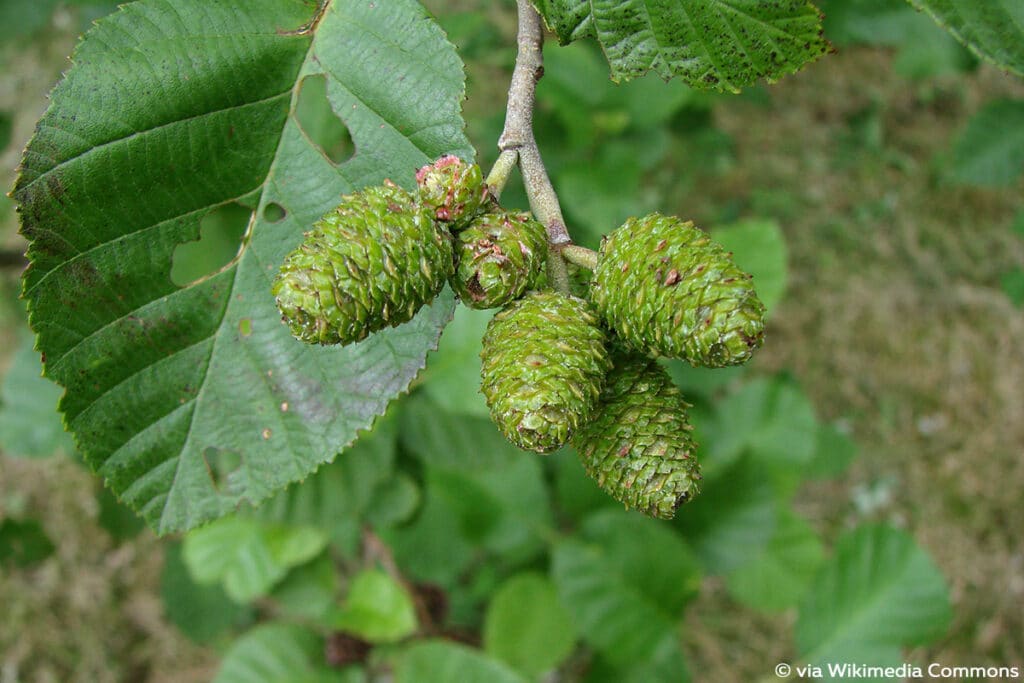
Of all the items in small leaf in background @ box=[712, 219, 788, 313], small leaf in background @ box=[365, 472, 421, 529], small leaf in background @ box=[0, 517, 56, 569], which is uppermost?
small leaf in background @ box=[712, 219, 788, 313]

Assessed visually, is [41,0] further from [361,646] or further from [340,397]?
[361,646]

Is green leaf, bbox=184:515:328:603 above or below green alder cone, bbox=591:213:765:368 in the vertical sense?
below

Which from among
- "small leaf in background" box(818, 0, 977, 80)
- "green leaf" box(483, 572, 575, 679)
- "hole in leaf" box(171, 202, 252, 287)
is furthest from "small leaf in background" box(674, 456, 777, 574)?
"hole in leaf" box(171, 202, 252, 287)

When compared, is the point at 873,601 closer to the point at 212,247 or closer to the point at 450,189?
the point at 450,189

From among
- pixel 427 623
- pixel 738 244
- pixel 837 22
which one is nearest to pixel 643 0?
pixel 738 244

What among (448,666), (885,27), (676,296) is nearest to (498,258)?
(676,296)

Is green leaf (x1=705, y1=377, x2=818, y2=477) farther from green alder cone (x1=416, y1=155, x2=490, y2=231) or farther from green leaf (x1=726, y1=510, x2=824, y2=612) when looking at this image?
green alder cone (x1=416, y1=155, x2=490, y2=231)
